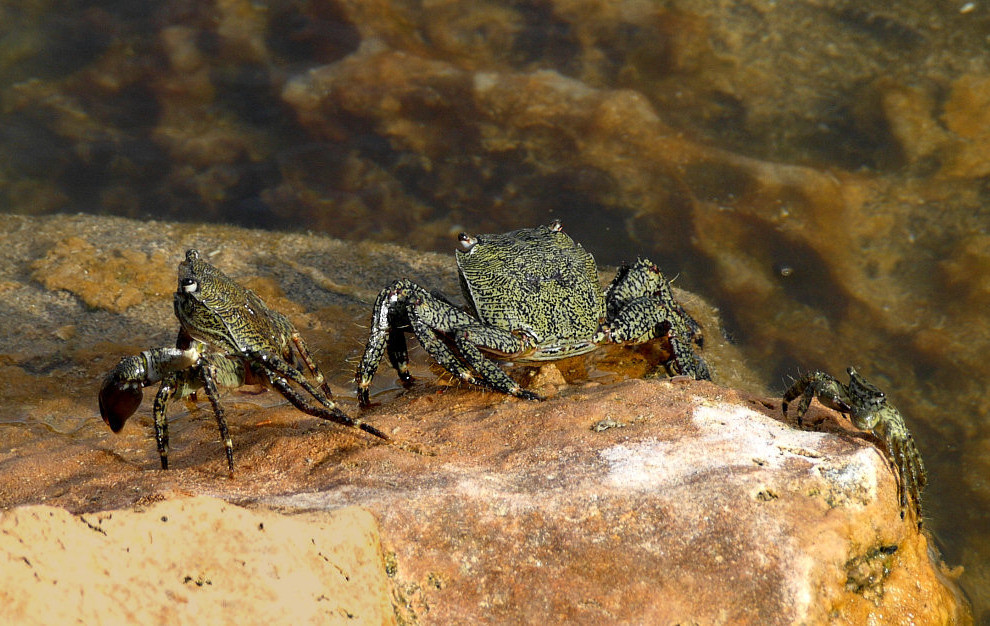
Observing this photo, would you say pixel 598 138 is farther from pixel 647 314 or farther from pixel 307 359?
pixel 307 359

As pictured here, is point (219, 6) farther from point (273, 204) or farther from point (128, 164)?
point (273, 204)

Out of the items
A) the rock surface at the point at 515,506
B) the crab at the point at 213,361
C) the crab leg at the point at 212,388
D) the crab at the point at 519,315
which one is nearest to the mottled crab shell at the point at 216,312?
the crab at the point at 213,361

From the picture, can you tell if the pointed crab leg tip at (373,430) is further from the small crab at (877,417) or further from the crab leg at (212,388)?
the small crab at (877,417)

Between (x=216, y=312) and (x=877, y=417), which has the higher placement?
(x=877, y=417)

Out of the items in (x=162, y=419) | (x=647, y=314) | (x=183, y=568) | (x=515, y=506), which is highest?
(x=183, y=568)

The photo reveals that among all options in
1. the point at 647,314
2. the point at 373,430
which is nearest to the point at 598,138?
the point at 647,314

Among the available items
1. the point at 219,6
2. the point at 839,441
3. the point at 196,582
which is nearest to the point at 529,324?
the point at 839,441
